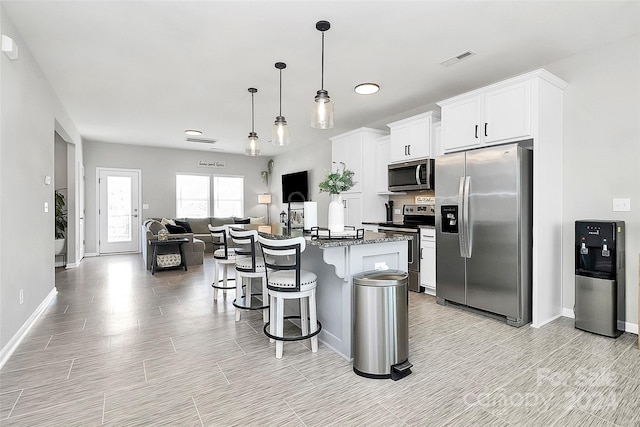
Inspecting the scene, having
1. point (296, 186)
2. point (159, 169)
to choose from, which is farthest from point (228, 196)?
point (296, 186)

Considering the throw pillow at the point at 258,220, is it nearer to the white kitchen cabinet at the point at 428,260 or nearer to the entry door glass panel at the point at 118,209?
the entry door glass panel at the point at 118,209

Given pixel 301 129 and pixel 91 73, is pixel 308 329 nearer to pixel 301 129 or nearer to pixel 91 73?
pixel 91 73

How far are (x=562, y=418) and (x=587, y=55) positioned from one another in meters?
3.33

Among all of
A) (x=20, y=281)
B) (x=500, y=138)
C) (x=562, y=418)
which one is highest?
(x=500, y=138)

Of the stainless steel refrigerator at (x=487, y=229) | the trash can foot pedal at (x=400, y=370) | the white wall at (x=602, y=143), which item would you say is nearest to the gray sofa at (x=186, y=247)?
the stainless steel refrigerator at (x=487, y=229)

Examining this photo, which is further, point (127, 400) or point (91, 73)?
point (91, 73)

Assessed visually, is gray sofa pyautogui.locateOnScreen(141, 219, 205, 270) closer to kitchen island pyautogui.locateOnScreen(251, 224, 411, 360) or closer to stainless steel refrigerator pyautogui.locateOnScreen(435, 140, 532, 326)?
kitchen island pyautogui.locateOnScreen(251, 224, 411, 360)

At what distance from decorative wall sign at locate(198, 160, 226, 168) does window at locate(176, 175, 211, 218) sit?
0.30 metres

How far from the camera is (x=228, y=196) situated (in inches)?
380

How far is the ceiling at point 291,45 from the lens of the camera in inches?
102

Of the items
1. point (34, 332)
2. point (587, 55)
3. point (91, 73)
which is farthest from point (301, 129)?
point (34, 332)

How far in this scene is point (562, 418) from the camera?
1.88 m

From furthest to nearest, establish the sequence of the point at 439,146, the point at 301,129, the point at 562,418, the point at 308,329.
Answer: the point at 301,129 → the point at 439,146 → the point at 308,329 → the point at 562,418

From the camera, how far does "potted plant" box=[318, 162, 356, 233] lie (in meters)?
2.70
